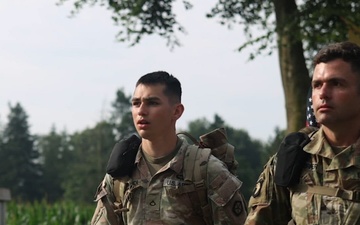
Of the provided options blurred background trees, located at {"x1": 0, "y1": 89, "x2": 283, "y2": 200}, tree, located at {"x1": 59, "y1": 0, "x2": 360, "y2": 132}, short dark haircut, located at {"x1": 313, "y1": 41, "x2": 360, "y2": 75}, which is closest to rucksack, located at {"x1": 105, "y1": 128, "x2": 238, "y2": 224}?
short dark haircut, located at {"x1": 313, "y1": 41, "x2": 360, "y2": 75}

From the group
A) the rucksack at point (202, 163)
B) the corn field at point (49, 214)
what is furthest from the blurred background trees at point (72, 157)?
the rucksack at point (202, 163)

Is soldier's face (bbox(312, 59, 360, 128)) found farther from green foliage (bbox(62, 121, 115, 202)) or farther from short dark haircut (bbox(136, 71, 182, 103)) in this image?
green foliage (bbox(62, 121, 115, 202))

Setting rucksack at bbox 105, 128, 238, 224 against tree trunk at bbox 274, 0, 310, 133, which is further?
tree trunk at bbox 274, 0, 310, 133

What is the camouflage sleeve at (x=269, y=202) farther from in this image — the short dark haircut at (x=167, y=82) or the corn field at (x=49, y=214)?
the corn field at (x=49, y=214)

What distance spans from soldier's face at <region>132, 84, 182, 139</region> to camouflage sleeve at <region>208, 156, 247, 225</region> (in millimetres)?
387

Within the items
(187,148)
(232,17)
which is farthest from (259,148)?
(187,148)

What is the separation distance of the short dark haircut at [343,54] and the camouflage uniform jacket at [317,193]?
385mm

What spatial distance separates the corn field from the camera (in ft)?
65.5

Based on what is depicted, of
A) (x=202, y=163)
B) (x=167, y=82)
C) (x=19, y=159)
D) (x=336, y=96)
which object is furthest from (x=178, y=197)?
(x=19, y=159)

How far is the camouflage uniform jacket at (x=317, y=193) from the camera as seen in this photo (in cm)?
493

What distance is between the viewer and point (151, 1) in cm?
2030

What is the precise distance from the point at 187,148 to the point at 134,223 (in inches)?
23.8

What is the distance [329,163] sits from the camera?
16.4 feet

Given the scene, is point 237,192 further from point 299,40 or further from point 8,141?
point 8,141
